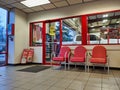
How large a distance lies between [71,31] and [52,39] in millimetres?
1158

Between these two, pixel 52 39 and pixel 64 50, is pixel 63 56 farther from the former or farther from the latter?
pixel 52 39

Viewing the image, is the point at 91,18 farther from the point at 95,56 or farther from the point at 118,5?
the point at 95,56

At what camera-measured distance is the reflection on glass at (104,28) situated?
16.8ft

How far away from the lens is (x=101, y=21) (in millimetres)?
5434

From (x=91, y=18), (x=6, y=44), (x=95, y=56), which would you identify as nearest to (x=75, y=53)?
(x=95, y=56)

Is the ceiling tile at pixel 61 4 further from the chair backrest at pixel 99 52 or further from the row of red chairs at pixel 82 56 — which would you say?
the chair backrest at pixel 99 52

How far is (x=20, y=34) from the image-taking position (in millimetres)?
6551

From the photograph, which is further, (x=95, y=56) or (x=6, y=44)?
(x=6, y=44)

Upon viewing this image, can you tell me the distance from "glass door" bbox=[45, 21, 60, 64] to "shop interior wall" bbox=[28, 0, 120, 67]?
0.42 metres

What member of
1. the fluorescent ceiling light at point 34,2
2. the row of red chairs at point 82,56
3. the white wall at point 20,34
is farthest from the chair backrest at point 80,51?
the white wall at point 20,34

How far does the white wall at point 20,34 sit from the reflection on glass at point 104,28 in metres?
3.59

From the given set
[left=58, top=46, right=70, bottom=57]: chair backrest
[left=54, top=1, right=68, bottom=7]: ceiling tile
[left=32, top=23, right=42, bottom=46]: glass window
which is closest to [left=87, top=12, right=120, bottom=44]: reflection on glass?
[left=58, top=46, right=70, bottom=57]: chair backrest

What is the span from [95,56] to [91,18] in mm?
1820

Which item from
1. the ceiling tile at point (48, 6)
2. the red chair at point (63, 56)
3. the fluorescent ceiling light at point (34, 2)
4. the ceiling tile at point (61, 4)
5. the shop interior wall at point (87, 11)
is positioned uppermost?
the fluorescent ceiling light at point (34, 2)
